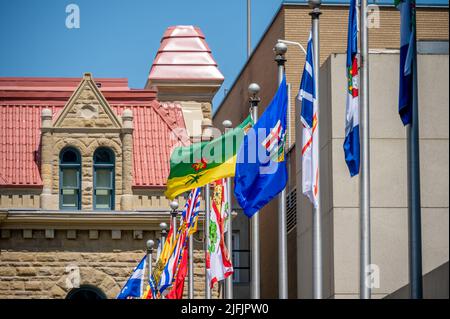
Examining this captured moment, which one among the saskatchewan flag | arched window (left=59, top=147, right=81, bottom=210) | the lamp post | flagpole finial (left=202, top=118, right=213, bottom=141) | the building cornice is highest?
flagpole finial (left=202, top=118, right=213, bottom=141)

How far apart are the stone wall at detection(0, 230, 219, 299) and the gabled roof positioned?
6.76 feet

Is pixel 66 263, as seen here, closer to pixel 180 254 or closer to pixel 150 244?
pixel 150 244

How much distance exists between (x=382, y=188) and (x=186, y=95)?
65.6 feet

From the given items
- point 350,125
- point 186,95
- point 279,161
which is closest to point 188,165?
point 279,161

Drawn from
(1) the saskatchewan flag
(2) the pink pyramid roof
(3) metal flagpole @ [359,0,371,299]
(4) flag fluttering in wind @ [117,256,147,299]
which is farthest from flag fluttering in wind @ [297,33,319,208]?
(2) the pink pyramid roof

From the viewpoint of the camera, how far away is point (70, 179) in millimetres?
56719

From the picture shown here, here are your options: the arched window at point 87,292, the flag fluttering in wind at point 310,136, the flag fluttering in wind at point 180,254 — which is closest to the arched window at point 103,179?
the arched window at point 87,292

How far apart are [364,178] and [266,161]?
3.99m

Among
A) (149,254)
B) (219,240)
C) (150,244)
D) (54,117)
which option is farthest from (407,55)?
(54,117)

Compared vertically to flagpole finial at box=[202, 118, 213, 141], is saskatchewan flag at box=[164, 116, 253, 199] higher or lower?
lower

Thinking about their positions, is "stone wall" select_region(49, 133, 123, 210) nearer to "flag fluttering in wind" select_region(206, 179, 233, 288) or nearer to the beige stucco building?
the beige stucco building

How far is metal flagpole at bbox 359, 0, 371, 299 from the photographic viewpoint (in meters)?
27.5

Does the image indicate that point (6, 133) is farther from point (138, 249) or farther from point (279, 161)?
point (279, 161)

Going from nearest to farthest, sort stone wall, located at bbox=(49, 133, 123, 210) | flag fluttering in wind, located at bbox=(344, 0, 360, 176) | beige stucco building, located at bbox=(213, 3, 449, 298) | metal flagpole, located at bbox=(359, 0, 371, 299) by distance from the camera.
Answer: metal flagpole, located at bbox=(359, 0, 371, 299)
flag fluttering in wind, located at bbox=(344, 0, 360, 176)
beige stucco building, located at bbox=(213, 3, 449, 298)
stone wall, located at bbox=(49, 133, 123, 210)
